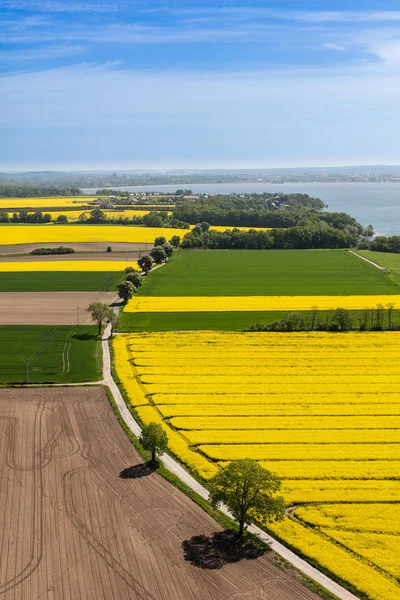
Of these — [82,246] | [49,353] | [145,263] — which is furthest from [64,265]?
[49,353]

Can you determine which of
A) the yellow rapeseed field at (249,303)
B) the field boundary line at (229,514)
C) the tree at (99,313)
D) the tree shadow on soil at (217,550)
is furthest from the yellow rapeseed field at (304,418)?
the yellow rapeseed field at (249,303)

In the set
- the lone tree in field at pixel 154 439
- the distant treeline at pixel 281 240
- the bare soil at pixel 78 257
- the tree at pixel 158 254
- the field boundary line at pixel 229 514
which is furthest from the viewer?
the distant treeline at pixel 281 240

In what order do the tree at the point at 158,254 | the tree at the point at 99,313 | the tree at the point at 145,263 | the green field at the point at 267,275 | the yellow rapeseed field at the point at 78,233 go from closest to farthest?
the tree at the point at 99,313
the green field at the point at 267,275
the tree at the point at 145,263
the tree at the point at 158,254
the yellow rapeseed field at the point at 78,233

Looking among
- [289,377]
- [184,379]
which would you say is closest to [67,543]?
[184,379]

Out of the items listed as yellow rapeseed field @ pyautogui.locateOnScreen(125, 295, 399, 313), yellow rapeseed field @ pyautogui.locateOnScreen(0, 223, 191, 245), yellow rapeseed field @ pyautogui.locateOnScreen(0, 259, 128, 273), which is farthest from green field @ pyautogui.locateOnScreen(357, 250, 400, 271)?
yellow rapeseed field @ pyautogui.locateOnScreen(0, 223, 191, 245)

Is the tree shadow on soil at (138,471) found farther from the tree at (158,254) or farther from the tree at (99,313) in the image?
the tree at (158,254)

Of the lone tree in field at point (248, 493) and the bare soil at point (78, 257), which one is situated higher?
the bare soil at point (78, 257)

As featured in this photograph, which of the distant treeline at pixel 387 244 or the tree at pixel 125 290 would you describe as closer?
the tree at pixel 125 290

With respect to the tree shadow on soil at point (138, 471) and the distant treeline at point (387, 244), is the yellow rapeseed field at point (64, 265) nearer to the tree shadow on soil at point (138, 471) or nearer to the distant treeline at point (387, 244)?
the distant treeline at point (387, 244)

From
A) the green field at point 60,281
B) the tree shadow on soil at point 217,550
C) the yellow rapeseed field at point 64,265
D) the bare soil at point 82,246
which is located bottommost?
the tree shadow on soil at point 217,550
